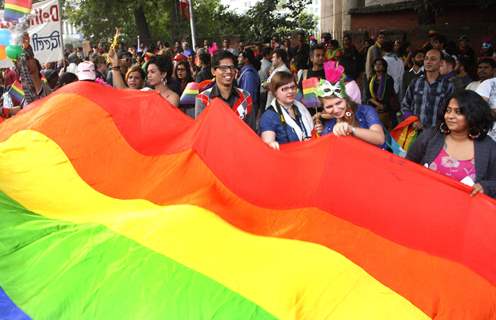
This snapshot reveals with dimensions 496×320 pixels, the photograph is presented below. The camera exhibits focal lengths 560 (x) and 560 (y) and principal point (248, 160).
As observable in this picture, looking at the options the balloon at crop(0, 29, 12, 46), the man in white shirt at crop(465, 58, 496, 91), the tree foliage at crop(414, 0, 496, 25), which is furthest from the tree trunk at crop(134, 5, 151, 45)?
the man in white shirt at crop(465, 58, 496, 91)

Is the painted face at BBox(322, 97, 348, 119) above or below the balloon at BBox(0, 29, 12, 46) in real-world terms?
below

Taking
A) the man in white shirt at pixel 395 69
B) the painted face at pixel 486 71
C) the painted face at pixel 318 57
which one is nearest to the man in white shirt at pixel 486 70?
the painted face at pixel 486 71

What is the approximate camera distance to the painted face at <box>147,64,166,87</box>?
6074 millimetres

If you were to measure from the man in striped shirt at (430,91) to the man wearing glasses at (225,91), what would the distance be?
2.18 metres

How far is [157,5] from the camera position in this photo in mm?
33500

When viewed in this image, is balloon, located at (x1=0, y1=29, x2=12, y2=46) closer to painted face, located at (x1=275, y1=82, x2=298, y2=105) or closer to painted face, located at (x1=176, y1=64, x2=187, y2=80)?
painted face, located at (x1=176, y1=64, x2=187, y2=80)

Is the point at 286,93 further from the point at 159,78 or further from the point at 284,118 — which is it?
the point at 159,78

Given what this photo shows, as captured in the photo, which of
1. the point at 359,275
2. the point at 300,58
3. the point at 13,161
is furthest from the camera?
the point at 300,58

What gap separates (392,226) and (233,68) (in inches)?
99.0

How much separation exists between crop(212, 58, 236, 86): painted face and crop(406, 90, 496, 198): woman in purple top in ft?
6.73

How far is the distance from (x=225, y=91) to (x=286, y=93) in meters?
0.90

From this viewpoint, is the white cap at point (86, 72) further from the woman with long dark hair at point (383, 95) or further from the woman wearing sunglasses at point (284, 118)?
the woman with long dark hair at point (383, 95)

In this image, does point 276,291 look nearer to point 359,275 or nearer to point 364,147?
point 359,275

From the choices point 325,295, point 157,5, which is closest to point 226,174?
point 325,295
